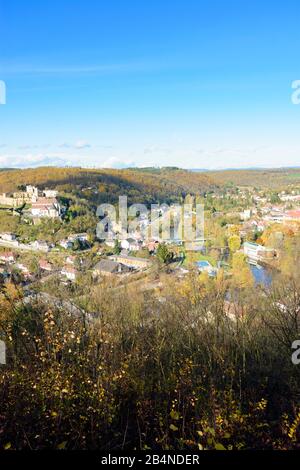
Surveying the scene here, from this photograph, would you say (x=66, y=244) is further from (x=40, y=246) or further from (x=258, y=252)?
(x=258, y=252)

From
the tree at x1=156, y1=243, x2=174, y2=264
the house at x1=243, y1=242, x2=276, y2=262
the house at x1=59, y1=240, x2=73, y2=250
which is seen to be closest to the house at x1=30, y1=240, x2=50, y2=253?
the house at x1=59, y1=240, x2=73, y2=250

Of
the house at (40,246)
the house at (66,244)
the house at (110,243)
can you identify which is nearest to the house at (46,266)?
the house at (66,244)

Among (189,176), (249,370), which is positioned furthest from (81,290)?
(189,176)

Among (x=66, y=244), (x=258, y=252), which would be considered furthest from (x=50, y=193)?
(x=258, y=252)

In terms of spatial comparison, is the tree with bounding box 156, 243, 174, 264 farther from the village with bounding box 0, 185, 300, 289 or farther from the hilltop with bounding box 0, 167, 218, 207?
the hilltop with bounding box 0, 167, 218, 207
